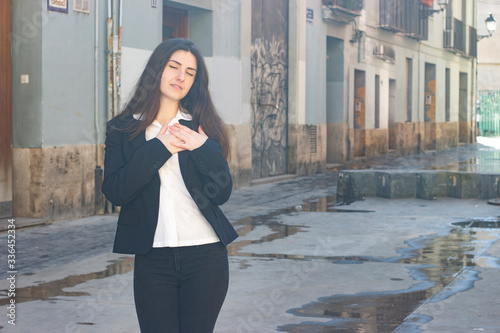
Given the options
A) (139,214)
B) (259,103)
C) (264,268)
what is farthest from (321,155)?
(139,214)

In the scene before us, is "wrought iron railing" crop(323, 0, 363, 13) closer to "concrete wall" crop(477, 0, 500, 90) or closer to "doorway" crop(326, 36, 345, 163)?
"doorway" crop(326, 36, 345, 163)

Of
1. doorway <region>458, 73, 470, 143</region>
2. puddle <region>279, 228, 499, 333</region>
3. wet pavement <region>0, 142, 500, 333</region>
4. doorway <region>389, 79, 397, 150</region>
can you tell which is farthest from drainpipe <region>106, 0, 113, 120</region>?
doorway <region>458, 73, 470, 143</region>

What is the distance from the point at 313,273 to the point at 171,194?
3.79m

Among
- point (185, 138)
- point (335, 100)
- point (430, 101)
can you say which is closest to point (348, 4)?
→ point (335, 100)

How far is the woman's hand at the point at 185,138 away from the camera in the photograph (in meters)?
2.87

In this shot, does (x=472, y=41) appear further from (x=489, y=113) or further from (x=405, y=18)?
(x=405, y=18)

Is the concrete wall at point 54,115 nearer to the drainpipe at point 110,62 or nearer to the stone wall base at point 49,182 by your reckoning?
the stone wall base at point 49,182

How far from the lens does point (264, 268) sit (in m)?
6.77

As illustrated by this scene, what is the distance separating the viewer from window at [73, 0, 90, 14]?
388 inches

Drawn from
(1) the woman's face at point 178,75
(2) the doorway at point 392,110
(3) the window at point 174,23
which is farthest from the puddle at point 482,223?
(2) the doorway at point 392,110

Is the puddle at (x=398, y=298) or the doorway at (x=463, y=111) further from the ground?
the doorway at (x=463, y=111)

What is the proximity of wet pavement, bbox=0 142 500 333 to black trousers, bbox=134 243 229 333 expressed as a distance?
2033 millimetres

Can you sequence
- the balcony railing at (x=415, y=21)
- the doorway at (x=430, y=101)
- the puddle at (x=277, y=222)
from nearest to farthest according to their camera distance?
the puddle at (x=277, y=222) < the balcony railing at (x=415, y=21) < the doorway at (x=430, y=101)

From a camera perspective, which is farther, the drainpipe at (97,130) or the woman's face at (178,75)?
the drainpipe at (97,130)
